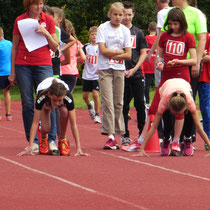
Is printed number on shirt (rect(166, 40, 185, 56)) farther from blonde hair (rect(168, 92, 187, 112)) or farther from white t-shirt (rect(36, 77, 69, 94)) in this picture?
white t-shirt (rect(36, 77, 69, 94))

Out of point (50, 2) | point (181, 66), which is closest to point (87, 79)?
point (181, 66)

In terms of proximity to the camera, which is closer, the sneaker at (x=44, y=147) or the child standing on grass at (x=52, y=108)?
the child standing on grass at (x=52, y=108)

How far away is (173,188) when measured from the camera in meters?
6.91

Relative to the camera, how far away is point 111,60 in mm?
10430

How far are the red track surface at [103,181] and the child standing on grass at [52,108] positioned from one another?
0.24 meters

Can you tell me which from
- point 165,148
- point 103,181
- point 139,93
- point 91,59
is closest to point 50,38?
point 139,93

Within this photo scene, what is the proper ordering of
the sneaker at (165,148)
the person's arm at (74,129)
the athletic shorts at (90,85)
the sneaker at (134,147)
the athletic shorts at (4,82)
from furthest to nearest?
1. the athletic shorts at (90,85)
2. the athletic shorts at (4,82)
3. the sneaker at (134,147)
4. the sneaker at (165,148)
5. the person's arm at (74,129)

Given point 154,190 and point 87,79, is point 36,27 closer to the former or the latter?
point 154,190

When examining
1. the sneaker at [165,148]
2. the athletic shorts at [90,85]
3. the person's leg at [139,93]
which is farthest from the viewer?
the athletic shorts at [90,85]

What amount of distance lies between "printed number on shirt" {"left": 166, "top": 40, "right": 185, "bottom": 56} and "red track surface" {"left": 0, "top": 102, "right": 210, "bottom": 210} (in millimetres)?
1412

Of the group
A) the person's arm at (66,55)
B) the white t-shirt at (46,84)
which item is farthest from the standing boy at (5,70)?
the white t-shirt at (46,84)

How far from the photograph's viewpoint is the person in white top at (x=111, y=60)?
409 inches

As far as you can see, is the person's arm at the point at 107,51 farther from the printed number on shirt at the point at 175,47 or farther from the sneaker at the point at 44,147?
the sneaker at the point at 44,147

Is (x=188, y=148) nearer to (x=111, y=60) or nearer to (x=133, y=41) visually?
(x=111, y=60)
